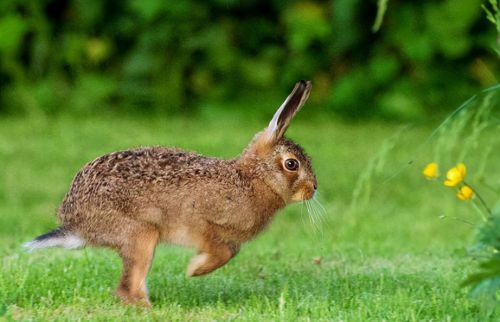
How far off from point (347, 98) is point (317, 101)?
0.44m

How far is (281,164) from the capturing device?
5.79 meters

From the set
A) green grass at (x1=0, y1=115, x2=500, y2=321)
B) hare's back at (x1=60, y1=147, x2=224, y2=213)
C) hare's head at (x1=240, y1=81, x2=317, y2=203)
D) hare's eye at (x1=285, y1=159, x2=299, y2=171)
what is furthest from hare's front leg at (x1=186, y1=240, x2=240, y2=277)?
hare's eye at (x1=285, y1=159, x2=299, y2=171)

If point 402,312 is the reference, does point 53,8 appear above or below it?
above

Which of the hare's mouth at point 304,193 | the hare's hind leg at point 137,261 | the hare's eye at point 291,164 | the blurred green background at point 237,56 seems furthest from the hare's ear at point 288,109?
the blurred green background at point 237,56

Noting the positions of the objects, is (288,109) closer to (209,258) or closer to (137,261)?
(209,258)

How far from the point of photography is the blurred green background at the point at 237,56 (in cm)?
1211

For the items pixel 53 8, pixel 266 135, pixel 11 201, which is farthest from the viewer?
pixel 53 8

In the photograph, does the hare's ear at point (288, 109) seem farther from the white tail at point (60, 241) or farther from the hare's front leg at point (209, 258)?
the white tail at point (60, 241)

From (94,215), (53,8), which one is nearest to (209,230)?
(94,215)

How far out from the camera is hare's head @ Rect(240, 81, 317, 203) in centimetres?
577

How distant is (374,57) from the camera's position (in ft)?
40.7

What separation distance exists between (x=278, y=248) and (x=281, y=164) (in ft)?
6.01

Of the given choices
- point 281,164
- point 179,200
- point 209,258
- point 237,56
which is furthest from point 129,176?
point 237,56

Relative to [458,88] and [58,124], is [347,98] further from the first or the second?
[58,124]
